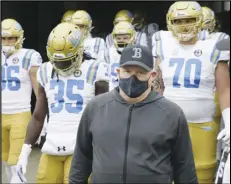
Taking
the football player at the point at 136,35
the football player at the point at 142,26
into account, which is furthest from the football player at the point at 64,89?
the football player at the point at 142,26

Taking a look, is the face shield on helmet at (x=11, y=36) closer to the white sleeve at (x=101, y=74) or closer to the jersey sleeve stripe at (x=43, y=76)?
the jersey sleeve stripe at (x=43, y=76)

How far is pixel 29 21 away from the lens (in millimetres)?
10273

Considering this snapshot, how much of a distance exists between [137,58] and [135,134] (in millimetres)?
421

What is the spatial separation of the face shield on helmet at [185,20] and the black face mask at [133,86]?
1893 millimetres

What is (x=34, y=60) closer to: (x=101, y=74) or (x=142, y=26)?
(x=101, y=74)

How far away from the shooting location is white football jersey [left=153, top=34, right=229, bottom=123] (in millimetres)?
4922

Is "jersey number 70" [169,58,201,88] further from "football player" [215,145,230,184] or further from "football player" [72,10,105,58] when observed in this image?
"football player" [72,10,105,58]

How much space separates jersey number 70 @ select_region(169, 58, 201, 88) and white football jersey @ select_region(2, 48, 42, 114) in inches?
62.7

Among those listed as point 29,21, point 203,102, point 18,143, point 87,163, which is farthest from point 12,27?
point 29,21

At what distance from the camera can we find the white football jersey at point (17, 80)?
604 cm

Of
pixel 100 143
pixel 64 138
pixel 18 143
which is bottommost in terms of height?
pixel 18 143

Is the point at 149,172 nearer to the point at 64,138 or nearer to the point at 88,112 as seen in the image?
the point at 88,112

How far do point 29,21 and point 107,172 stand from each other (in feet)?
24.3

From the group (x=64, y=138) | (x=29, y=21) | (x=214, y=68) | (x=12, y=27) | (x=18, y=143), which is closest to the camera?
(x=64, y=138)
